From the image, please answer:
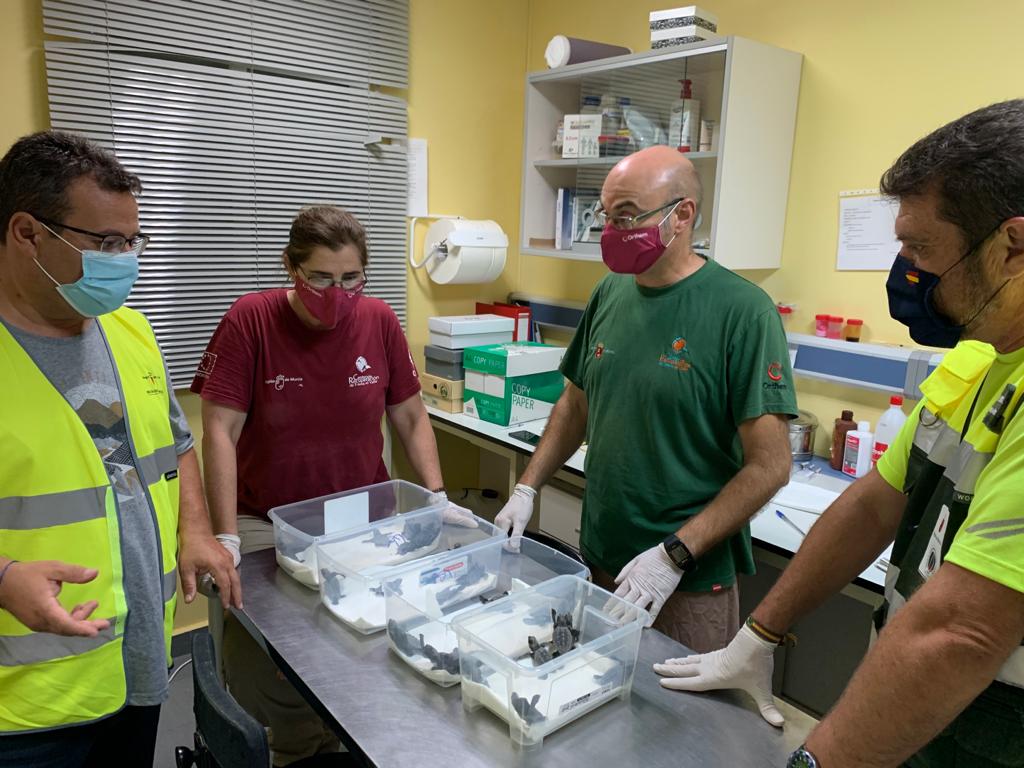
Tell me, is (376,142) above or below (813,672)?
above

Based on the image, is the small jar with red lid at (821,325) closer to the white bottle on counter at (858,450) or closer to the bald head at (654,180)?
the white bottle on counter at (858,450)

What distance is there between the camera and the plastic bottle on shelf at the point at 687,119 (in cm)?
262

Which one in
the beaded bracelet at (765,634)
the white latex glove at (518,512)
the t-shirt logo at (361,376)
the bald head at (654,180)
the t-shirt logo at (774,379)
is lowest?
the white latex glove at (518,512)

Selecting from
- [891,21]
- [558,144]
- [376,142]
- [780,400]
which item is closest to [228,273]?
[376,142]

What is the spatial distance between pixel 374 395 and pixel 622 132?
1.54 meters

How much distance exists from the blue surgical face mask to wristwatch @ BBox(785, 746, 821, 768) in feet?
4.21

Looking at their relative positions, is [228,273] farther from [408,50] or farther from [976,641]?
[976,641]

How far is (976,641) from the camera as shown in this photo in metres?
0.79

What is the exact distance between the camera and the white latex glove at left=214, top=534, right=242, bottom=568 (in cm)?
170

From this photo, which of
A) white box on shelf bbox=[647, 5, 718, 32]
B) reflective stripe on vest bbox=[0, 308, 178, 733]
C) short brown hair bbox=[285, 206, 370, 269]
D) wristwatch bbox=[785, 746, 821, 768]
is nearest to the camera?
wristwatch bbox=[785, 746, 821, 768]

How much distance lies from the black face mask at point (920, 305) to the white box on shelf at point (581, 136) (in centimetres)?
204

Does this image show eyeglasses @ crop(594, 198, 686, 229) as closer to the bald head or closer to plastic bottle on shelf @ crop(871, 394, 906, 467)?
the bald head

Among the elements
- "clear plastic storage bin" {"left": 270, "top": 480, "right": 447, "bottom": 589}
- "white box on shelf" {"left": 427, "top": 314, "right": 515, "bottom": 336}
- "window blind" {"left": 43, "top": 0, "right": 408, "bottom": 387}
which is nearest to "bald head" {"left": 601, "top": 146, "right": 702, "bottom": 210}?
"clear plastic storage bin" {"left": 270, "top": 480, "right": 447, "bottom": 589}

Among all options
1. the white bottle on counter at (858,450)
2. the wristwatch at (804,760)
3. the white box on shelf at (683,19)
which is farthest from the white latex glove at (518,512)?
the white box on shelf at (683,19)
